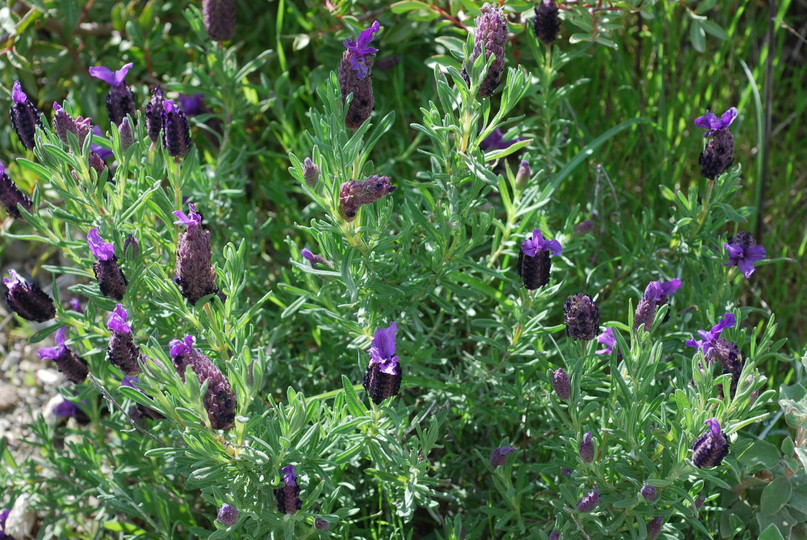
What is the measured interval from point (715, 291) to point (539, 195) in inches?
20.5

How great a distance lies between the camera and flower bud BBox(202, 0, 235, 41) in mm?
2539

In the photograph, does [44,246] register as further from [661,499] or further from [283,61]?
[661,499]

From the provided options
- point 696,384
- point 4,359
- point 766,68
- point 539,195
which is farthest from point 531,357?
point 4,359

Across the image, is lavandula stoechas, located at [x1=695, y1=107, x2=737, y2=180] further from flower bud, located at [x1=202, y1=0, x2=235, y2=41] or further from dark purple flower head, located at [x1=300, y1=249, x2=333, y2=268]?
flower bud, located at [x1=202, y1=0, x2=235, y2=41]

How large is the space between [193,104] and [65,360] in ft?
3.26

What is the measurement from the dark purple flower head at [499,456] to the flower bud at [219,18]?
1488 millimetres

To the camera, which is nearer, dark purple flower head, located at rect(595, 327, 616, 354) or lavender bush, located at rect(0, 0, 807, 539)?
lavender bush, located at rect(0, 0, 807, 539)

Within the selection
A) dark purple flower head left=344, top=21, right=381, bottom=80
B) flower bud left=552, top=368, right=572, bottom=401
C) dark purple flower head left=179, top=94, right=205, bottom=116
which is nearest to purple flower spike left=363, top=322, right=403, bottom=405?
flower bud left=552, top=368, right=572, bottom=401

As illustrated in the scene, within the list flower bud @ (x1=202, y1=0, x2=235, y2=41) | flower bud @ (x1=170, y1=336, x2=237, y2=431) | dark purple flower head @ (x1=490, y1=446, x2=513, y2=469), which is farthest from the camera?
flower bud @ (x1=202, y1=0, x2=235, y2=41)

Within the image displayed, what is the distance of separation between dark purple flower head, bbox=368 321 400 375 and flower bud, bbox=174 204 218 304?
1.21 ft

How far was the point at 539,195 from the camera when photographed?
87.9 inches

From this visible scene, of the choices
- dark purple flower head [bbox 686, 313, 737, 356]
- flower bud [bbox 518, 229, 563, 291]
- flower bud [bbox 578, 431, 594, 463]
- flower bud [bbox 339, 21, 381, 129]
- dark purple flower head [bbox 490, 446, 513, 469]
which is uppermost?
flower bud [bbox 339, 21, 381, 129]

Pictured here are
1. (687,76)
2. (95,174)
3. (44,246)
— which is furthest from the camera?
(44,246)

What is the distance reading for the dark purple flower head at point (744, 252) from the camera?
6.82 ft
